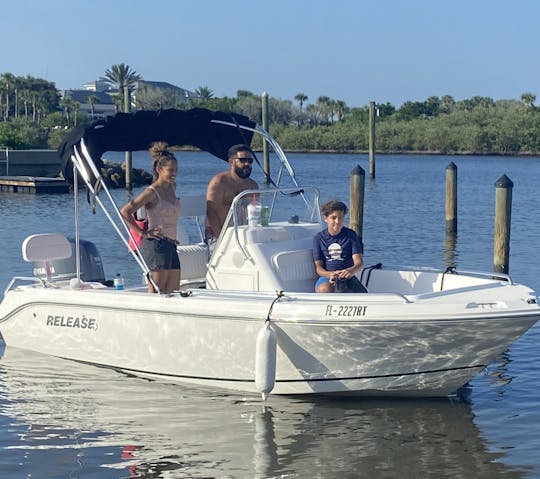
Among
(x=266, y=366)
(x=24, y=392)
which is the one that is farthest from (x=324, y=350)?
(x=24, y=392)

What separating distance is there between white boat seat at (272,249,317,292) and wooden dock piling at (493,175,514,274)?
23.5 ft

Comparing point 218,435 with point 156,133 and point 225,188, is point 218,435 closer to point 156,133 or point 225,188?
point 225,188

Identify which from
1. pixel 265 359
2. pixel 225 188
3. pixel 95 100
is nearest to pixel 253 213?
pixel 225 188

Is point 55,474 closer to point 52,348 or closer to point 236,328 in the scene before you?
point 236,328

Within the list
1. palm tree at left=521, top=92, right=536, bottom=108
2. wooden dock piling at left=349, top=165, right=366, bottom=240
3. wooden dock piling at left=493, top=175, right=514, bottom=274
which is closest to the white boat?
wooden dock piling at left=493, top=175, right=514, bottom=274

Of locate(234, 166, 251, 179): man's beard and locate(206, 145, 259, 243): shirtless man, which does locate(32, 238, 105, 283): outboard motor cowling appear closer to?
locate(206, 145, 259, 243): shirtless man

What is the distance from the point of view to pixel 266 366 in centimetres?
858

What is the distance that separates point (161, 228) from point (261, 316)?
1.65 meters

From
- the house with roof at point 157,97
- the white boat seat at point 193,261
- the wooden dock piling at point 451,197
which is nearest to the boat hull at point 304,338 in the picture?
the white boat seat at point 193,261

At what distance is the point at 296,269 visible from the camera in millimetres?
9719

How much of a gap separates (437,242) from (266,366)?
599 inches

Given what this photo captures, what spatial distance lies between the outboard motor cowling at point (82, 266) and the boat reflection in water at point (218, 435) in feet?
4.14

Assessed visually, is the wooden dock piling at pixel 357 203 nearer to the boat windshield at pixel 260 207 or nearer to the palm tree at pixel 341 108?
the boat windshield at pixel 260 207

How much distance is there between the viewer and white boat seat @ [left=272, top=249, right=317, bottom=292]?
9.58m
